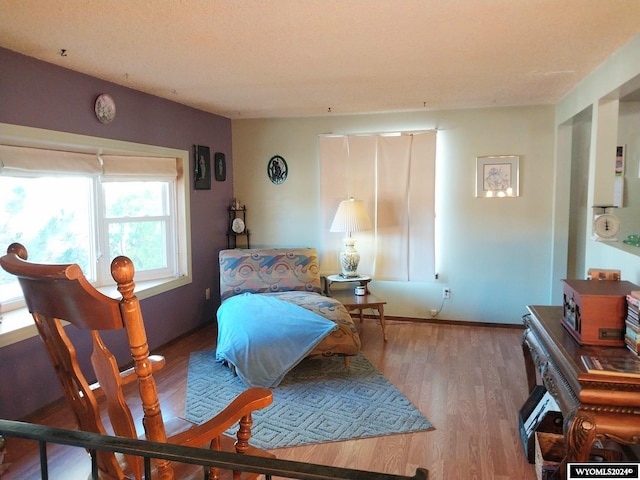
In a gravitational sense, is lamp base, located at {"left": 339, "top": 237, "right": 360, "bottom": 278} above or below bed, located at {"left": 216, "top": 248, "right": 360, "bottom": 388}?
above

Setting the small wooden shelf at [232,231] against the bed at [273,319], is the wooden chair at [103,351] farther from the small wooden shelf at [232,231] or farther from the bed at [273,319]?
the small wooden shelf at [232,231]

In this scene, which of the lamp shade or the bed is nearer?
the bed

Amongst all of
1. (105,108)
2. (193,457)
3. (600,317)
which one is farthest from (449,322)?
(193,457)

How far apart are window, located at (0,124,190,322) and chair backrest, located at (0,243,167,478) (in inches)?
76.7

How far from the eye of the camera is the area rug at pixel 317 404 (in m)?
2.82

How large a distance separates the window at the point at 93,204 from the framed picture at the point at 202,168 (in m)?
0.21

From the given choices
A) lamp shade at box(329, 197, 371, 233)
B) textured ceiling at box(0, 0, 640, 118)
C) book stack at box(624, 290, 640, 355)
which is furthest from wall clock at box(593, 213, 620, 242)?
lamp shade at box(329, 197, 371, 233)

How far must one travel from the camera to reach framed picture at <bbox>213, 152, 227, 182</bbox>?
5.11 meters

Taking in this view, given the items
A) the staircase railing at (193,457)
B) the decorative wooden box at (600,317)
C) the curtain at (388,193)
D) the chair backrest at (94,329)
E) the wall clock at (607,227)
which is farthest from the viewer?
the curtain at (388,193)

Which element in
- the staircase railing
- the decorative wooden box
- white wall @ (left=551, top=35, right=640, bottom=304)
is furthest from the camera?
white wall @ (left=551, top=35, right=640, bottom=304)

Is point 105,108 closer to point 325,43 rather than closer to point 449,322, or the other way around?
point 325,43

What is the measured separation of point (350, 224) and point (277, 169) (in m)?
1.20

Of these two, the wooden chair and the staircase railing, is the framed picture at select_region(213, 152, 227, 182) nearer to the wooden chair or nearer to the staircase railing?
the wooden chair

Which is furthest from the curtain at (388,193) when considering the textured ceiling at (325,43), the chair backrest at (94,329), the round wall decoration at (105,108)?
the chair backrest at (94,329)
